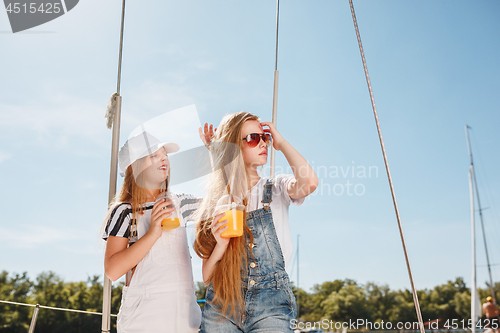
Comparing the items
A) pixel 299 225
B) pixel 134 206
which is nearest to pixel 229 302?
pixel 134 206

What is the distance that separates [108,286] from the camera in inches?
92.3

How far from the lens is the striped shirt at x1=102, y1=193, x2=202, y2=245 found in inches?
79.4

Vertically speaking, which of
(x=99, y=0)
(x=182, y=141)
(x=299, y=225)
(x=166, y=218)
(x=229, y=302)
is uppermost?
(x=299, y=225)

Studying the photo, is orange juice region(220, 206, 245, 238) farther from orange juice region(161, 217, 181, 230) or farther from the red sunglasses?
the red sunglasses

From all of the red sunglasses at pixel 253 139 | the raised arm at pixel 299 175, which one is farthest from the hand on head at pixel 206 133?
the raised arm at pixel 299 175

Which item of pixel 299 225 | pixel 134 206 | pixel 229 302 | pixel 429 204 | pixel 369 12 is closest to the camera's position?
pixel 229 302

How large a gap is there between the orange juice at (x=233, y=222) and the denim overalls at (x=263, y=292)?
0.50 feet

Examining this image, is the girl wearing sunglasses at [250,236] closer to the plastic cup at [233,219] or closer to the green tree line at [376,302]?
the plastic cup at [233,219]

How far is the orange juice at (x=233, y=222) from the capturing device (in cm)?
172

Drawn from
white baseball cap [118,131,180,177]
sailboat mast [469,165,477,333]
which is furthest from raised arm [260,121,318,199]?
sailboat mast [469,165,477,333]

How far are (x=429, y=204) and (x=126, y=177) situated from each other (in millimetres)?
69746

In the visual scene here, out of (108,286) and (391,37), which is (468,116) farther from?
(108,286)

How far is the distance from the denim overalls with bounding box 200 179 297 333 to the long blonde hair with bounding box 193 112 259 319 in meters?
0.03

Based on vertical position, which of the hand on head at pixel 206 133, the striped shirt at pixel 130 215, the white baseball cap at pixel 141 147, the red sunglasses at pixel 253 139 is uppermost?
the hand on head at pixel 206 133
